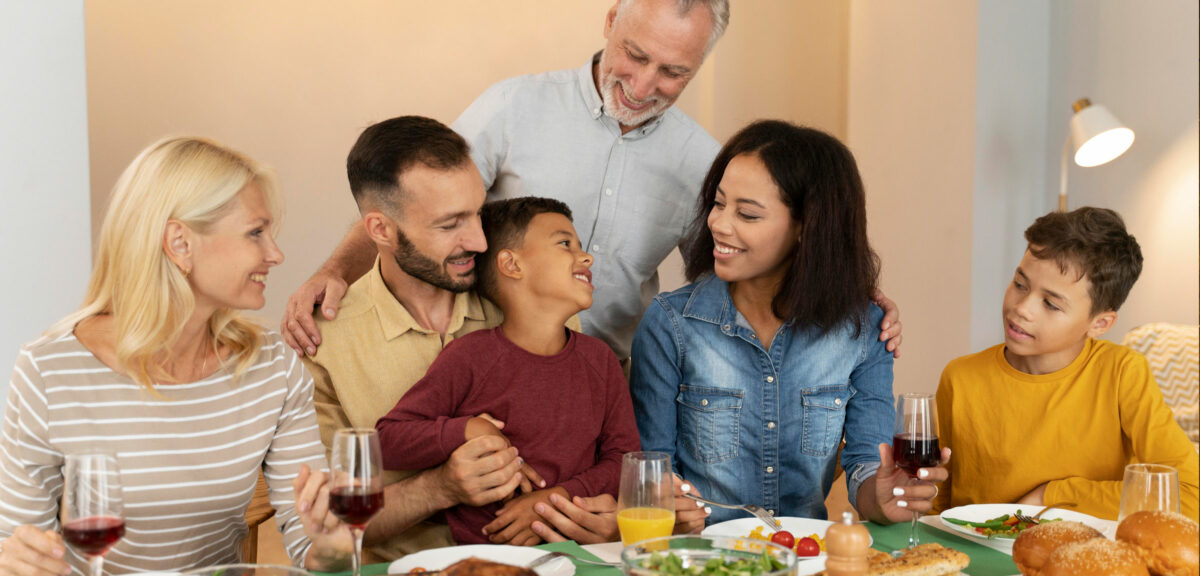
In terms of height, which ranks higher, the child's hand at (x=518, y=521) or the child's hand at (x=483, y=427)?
the child's hand at (x=483, y=427)

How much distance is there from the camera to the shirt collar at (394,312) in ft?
7.07

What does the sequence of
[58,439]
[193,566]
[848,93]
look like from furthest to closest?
[848,93], [193,566], [58,439]

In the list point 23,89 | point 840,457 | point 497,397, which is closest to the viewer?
point 497,397

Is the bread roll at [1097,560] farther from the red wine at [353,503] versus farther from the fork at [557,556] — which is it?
the red wine at [353,503]

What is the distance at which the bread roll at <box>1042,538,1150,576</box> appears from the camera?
4.29 ft

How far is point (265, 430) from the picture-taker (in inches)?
71.1

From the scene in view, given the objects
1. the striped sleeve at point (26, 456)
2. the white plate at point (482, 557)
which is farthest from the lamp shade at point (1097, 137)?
the striped sleeve at point (26, 456)

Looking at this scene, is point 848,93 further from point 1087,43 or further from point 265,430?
point 265,430

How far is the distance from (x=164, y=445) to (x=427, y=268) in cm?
66

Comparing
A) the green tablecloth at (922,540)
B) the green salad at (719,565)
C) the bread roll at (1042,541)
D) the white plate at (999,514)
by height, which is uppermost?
the green salad at (719,565)

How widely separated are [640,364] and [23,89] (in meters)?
1.74

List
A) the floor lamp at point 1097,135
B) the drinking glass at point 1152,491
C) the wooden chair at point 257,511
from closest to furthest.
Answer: the drinking glass at point 1152,491, the wooden chair at point 257,511, the floor lamp at point 1097,135

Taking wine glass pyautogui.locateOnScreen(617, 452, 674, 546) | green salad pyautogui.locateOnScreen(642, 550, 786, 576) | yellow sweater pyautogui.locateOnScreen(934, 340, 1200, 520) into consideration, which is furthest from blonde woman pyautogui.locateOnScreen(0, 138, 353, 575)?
yellow sweater pyautogui.locateOnScreen(934, 340, 1200, 520)

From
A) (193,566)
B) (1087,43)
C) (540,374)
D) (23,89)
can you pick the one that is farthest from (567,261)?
(1087,43)
